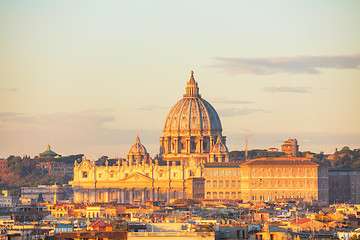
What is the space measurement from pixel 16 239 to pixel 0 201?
412 feet

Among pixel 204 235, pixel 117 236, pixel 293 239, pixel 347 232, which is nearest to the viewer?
pixel 204 235

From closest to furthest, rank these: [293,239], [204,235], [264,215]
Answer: [204,235] → [293,239] → [264,215]

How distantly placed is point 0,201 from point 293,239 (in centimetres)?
12559

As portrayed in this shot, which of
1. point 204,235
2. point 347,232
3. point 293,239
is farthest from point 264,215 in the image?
point 204,235

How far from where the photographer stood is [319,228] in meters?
90.9

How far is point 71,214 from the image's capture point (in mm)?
131625

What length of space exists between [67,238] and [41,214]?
2248 inches

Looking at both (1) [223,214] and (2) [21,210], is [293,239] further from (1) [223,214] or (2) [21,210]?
(2) [21,210]

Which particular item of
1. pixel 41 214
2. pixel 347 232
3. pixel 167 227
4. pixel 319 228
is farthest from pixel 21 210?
pixel 167 227

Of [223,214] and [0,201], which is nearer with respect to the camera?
[223,214]

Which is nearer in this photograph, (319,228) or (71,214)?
(319,228)

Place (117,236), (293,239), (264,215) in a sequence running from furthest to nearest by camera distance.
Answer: (264,215) < (293,239) < (117,236)

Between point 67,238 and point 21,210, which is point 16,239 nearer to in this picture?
point 67,238

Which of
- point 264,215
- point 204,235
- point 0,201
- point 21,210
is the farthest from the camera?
point 0,201
